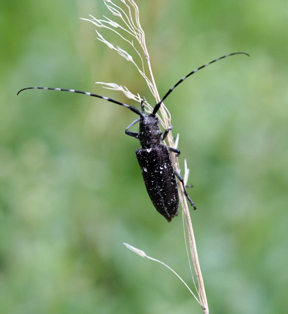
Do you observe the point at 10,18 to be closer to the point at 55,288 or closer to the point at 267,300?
the point at 55,288

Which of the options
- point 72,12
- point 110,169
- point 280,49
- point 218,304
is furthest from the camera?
point 280,49

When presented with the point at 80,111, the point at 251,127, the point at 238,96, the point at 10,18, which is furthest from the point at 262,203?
the point at 10,18

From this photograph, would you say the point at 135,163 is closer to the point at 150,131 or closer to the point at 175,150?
the point at 150,131

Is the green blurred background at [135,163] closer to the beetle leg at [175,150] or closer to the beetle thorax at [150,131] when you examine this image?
the beetle thorax at [150,131]

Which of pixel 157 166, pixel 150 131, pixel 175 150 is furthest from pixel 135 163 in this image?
pixel 175 150

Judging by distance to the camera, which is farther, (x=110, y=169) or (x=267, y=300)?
(x=110, y=169)

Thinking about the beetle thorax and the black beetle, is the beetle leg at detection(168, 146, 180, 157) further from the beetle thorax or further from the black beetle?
the beetle thorax
